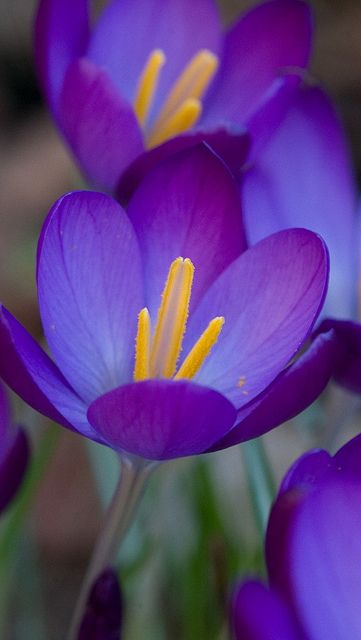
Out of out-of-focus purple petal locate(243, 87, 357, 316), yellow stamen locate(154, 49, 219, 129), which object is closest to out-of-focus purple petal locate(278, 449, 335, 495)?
out-of-focus purple petal locate(243, 87, 357, 316)

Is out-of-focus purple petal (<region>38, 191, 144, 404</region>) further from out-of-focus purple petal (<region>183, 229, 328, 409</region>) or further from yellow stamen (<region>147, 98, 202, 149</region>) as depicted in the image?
yellow stamen (<region>147, 98, 202, 149</region>)

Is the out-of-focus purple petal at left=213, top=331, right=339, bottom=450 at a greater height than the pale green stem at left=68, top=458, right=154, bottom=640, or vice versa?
the out-of-focus purple petal at left=213, top=331, right=339, bottom=450

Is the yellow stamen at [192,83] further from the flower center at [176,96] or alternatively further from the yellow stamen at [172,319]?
the yellow stamen at [172,319]

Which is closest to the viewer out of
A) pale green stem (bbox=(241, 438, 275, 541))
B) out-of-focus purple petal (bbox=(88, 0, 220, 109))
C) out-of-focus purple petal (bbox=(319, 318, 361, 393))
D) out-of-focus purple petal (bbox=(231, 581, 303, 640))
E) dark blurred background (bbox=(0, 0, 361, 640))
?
out-of-focus purple petal (bbox=(231, 581, 303, 640))

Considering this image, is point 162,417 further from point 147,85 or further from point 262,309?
point 147,85

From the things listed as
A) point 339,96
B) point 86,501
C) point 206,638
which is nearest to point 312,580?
point 206,638

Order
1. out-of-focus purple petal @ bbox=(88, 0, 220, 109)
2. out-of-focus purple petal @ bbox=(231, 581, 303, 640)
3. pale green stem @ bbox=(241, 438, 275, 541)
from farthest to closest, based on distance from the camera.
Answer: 1. out-of-focus purple petal @ bbox=(88, 0, 220, 109)
2. pale green stem @ bbox=(241, 438, 275, 541)
3. out-of-focus purple petal @ bbox=(231, 581, 303, 640)

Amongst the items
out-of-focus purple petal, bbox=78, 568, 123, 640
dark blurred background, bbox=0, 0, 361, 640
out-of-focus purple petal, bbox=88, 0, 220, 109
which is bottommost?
dark blurred background, bbox=0, 0, 361, 640

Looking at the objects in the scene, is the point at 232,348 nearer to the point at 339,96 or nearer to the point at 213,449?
the point at 213,449
